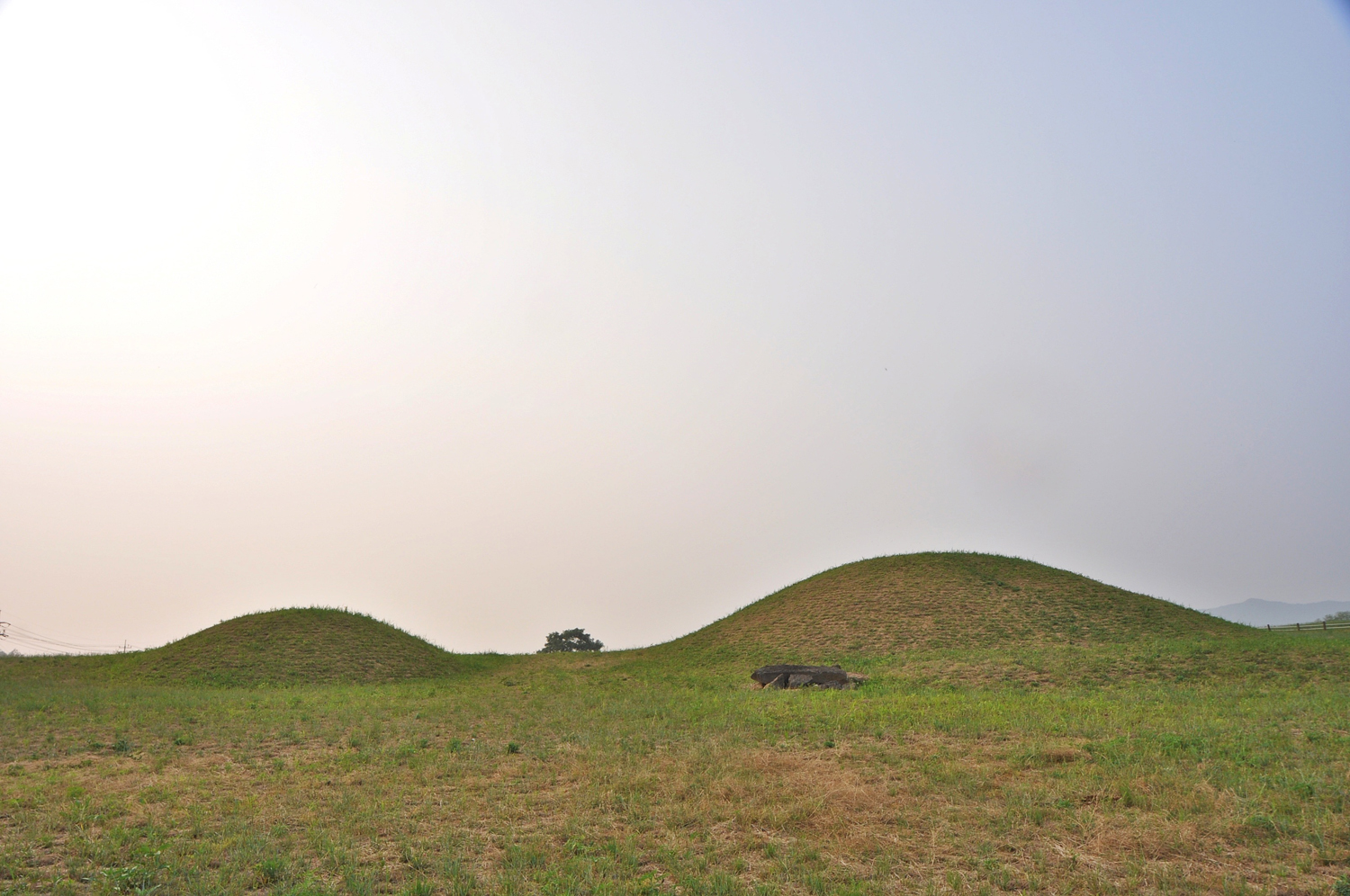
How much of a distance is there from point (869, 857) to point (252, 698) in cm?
2696

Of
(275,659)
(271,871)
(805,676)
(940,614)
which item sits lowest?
(271,871)

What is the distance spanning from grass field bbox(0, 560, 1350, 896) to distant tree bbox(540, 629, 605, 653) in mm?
52950

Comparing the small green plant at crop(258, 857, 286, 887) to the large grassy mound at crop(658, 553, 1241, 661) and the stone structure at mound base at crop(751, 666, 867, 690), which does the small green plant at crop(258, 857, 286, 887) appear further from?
the large grassy mound at crop(658, 553, 1241, 661)

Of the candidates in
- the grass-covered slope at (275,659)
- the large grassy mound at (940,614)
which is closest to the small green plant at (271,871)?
the large grassy mound at (940,614)

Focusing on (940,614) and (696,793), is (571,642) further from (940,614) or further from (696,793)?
(696,793)

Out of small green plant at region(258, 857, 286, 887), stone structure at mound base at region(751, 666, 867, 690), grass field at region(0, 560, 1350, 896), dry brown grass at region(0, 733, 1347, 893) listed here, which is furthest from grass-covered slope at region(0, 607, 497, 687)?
small green plant at region(258, 857, 286, 887)

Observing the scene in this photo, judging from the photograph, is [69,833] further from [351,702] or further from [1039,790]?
[351,702]

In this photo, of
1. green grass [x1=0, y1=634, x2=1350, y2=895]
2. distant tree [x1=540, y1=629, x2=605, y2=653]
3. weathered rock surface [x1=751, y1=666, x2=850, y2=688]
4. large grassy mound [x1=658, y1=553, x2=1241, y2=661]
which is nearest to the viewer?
green grass [x1=0, y1=634, x2=1350, y2=895]

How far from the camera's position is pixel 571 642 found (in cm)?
7825

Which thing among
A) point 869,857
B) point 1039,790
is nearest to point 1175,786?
point 1039,790

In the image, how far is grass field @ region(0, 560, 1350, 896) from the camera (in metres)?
9.51

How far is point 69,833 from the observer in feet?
36.7

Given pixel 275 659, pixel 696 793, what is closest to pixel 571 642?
pixel 275 659

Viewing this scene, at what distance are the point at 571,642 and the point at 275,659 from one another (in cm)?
3847
